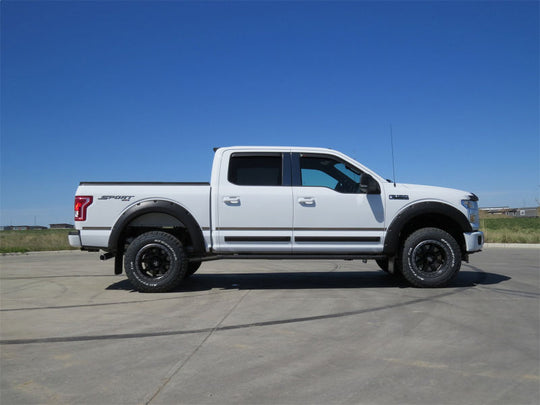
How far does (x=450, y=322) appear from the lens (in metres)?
4.61

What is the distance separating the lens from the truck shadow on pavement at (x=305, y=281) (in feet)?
23.4

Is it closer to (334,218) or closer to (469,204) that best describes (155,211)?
(334,218)

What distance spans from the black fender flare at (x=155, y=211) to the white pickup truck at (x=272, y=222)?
1 centimetres

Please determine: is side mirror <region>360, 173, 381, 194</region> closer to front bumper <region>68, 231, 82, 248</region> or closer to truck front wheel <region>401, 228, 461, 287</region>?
truck front wheel <region>401, 228, 461, 287</region>

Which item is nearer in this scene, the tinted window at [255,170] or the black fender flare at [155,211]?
the black fender flare at [155,211]

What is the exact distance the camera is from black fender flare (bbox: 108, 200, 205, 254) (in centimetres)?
657

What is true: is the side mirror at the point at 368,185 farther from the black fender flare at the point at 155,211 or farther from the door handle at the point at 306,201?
the black fender flare at the point at 155,211

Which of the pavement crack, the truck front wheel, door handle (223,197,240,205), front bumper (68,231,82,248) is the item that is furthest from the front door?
front bumper (68,231,82,248)

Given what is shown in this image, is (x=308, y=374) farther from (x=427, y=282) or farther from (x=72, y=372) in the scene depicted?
(x=427, y=282)

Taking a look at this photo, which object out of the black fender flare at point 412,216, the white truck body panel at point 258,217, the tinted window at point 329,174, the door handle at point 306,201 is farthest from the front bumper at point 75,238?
the black fender flare at point 412,216

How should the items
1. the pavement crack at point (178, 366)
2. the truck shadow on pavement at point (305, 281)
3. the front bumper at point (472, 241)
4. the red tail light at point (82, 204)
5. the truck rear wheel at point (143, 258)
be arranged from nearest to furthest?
1. the pavement crack at point (178, 366)
2. the truck rear wheel at point (143, 258)
3. the red tail light at point (82, 204)
4. the front bumper at point (472, 241)
5. the truck shadow on pavement at point (305, 281)

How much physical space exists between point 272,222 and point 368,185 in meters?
1.55

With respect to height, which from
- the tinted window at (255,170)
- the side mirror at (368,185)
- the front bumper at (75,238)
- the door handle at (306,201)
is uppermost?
the tinted window at (255,170)

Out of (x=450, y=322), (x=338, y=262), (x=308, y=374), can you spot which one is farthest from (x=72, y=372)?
(x=338, y=262)
